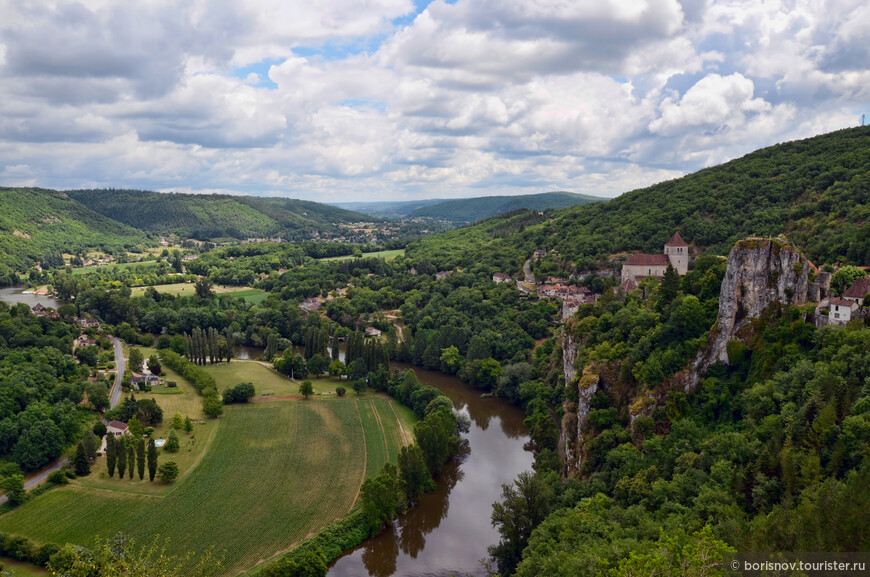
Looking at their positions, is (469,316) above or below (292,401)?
above

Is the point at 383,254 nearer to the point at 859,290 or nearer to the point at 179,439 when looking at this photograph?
the point at 179,439

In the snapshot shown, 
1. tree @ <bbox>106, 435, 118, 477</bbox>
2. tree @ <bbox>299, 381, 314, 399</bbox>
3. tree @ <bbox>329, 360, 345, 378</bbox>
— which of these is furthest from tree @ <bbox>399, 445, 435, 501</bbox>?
tree @ <bbox>329, 360, 345, 378</bbox>

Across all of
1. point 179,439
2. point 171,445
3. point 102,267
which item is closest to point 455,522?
point 171,445

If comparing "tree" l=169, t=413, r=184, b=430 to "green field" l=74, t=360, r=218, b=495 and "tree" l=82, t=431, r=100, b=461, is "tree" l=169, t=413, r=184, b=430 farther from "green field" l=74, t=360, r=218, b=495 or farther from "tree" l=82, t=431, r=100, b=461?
"tree" l=82, t=431, r=100, b=461

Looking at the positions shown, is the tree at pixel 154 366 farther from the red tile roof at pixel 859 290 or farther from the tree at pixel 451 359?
the red tile roof at pixel 859 290

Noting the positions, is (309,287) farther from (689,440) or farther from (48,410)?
(689,440)

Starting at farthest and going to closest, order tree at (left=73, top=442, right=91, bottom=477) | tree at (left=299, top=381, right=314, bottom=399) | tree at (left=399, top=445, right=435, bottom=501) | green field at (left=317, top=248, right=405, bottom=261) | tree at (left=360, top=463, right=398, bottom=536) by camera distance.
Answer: green field at (left=317, top=248, right=405, bottom=261), tree at (left=299, top=381, right=314, bottom=399), tree at (left=73, top=442, right=91, bottom=477), tree at (left=399, top=445, right=435, bottom=501), tree at (left=360, top=463, right=398, bottom=536)

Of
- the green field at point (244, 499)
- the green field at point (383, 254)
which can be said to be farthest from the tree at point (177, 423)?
the green field at point (383, 254)

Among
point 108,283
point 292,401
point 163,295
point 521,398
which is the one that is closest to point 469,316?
point 521,398
